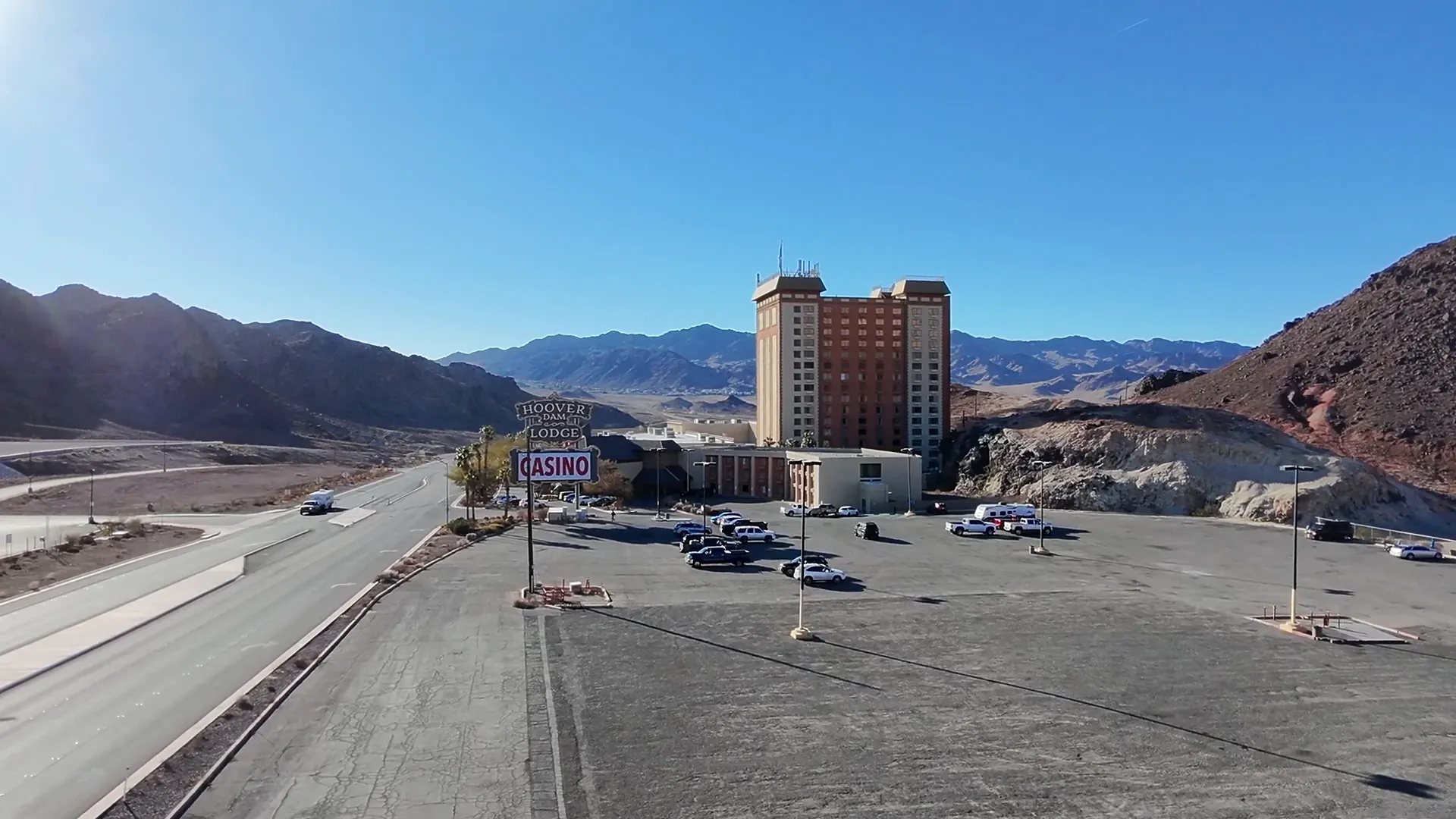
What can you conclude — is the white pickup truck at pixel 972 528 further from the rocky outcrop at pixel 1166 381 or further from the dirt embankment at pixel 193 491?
the rocky outcrop at pixel 1166 381

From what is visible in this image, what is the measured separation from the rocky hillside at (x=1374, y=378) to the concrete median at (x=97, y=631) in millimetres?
100131

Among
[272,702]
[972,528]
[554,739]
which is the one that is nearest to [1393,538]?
[972,528]

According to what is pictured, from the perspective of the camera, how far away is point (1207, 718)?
2195 cm

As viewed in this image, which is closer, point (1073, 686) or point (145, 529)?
point (1073, 686)

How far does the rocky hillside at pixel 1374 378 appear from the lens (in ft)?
298

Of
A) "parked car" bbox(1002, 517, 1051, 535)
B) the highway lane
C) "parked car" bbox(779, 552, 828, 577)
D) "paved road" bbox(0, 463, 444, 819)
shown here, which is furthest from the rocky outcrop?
"paved road" bbox(0, 463, 444, 819)

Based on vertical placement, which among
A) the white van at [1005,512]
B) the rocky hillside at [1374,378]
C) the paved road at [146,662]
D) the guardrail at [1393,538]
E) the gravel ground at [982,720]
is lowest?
the gravel ground at [982,720]

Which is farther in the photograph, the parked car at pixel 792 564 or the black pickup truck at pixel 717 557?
the black pickup truck at pixel 717 557

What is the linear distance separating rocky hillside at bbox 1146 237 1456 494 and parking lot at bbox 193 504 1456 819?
63.8 m

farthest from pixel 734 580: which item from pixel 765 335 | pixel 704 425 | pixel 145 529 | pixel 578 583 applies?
pixel 704 425

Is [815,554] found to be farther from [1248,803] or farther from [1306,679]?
[1248,803]

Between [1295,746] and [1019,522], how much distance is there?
41.7 meters

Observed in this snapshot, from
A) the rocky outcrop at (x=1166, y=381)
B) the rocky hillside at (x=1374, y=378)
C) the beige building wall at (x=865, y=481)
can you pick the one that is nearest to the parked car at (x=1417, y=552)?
the beige building wall at (x=865, y=481)

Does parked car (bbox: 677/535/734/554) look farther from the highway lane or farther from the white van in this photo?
the highway lane
